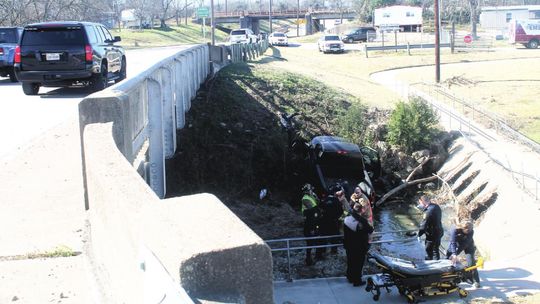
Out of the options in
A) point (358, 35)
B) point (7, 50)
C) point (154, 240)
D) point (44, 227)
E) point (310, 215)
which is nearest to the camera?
point (154, 240)

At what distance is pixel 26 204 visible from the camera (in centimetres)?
691

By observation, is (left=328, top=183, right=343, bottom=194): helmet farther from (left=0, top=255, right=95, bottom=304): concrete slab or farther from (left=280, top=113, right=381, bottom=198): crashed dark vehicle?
(left=0, top=255, right=95, bottom=304): concrete slab

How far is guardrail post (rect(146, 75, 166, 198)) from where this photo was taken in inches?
433

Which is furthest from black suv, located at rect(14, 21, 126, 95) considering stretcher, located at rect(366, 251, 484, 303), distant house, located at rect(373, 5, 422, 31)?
distant house, located at rect(373, 5, 422, 31)

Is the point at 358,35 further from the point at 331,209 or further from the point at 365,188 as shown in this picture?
the point at 331,209

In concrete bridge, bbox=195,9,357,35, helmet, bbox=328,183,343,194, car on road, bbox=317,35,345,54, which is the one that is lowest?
helmet, bbox=328,183,343,194

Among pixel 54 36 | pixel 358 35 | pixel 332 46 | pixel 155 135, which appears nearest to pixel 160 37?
pixel 358 35

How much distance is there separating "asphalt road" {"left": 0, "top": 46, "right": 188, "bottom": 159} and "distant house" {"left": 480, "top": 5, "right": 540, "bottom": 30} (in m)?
66.9

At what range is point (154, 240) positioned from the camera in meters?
2.87

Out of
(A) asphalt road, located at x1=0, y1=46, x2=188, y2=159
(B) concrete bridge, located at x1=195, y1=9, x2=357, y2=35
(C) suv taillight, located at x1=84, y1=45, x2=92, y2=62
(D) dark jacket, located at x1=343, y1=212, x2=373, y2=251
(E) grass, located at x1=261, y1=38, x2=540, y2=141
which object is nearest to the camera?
(A) asphalt road, located at x1=0, y1=46, x2=188, y2=159

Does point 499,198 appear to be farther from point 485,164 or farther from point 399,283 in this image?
point 399,283

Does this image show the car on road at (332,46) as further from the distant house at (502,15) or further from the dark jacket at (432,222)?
the dark jacket at (432,222)

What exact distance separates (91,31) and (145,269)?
14344mm

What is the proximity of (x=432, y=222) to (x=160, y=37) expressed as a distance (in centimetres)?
7660
